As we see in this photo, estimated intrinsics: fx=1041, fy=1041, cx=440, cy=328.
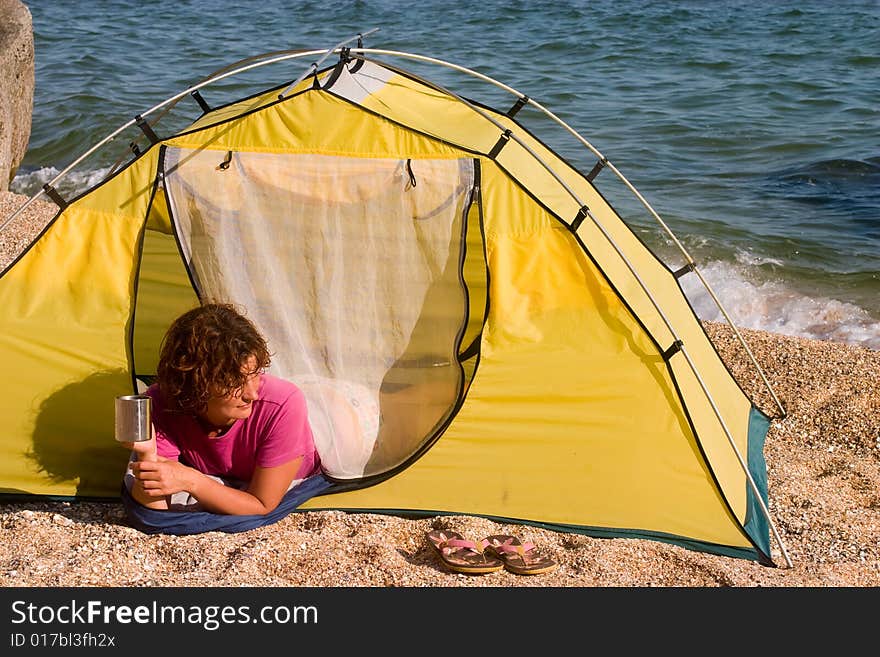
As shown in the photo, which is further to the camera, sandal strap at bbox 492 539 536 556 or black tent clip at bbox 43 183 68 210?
black tent clip at bbox 43 183 68 210

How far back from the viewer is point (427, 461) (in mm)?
Result: 3840

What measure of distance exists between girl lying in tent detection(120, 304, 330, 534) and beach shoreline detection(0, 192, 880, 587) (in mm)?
94

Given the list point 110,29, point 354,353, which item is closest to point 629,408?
point 354,353

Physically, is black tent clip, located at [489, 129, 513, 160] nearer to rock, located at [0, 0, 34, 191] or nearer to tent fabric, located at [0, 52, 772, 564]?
tent fabric, located at [0, 52, 772, 564]

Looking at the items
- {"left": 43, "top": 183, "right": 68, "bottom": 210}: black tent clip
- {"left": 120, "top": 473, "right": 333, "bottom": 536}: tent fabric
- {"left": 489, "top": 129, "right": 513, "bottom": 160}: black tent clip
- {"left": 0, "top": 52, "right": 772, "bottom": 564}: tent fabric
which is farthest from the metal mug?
{"left": 489, "top": 129, "right": 513, "bottom": 160}: black tent clip

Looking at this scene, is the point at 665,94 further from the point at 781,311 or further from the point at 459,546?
the point at 459,546

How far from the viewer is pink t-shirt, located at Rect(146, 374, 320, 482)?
3.47m

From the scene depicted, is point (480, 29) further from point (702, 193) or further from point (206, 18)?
point (702, 193)

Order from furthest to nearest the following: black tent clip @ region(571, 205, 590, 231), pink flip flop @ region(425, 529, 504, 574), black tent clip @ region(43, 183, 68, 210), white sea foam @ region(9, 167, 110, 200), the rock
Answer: white sea foam @ region(9, 167, 110, 200)
the rock
black tent clip @ region(43, 183, 68, 210)
black tent clip @ region(571, 205, 590, 231)
pink flip flop @ region(425, 529, 504, 574)

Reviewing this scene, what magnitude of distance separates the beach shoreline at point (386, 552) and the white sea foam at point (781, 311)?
2.87 m

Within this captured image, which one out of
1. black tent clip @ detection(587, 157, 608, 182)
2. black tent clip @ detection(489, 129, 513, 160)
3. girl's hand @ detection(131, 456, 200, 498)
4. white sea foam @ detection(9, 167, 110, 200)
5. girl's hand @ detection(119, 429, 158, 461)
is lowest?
white sea foam @ detection(9, 167, 110, 200)

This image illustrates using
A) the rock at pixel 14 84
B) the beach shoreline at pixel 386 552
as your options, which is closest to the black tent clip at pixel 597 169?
the beach shoreline at pixel 386 552

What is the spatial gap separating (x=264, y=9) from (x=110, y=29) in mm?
3020

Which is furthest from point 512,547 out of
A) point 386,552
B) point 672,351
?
point 672,351
